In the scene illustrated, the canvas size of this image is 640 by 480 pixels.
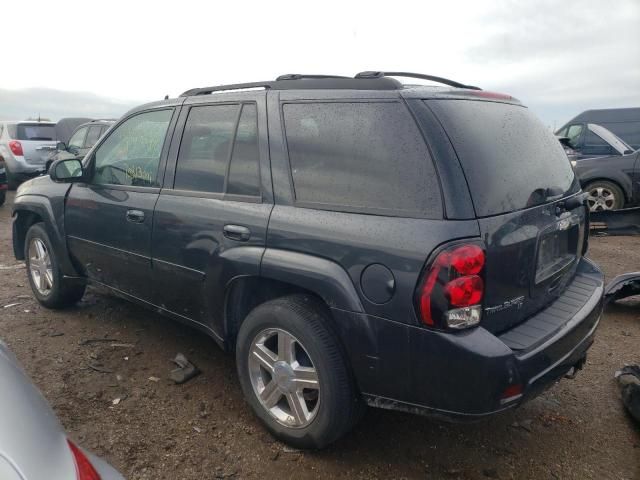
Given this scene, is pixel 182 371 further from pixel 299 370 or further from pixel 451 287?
pixel 451 287

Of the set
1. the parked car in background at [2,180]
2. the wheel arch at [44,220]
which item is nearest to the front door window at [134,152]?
the wheel arch at [44,220]

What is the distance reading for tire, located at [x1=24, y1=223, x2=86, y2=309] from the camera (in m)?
4.38

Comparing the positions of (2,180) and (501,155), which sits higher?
(501,155)

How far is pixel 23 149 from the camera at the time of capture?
12.1 metres

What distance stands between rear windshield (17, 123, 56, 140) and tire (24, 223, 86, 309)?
9.11 metres

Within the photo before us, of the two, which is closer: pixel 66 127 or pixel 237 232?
pixel 237 232

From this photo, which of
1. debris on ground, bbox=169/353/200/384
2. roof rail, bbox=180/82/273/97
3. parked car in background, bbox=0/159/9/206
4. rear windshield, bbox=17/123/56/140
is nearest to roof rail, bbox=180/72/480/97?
roof rail, bbox=180/82/273/97

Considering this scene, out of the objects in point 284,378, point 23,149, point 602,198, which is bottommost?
point 602,198

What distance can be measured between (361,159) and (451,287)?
2.39ft

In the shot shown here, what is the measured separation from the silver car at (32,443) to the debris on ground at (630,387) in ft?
9.40

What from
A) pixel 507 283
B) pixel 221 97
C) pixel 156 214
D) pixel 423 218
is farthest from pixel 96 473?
pixel 221 97

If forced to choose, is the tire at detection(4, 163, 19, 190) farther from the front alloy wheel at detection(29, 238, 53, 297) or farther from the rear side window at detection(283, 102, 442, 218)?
the rear side window at detection(283, 102, 442, 218)

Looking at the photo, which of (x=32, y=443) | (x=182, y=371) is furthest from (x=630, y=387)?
(x=32, y=443)

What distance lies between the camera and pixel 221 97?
3.18 m
